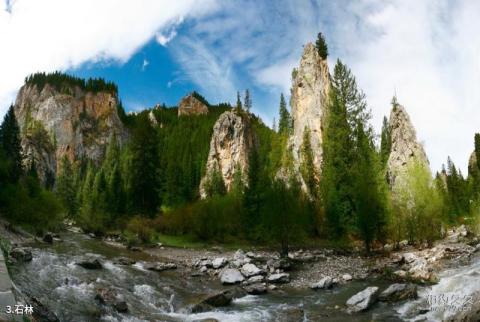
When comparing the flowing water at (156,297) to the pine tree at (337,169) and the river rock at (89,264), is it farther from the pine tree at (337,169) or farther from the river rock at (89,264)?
the pine tree at (337,169)

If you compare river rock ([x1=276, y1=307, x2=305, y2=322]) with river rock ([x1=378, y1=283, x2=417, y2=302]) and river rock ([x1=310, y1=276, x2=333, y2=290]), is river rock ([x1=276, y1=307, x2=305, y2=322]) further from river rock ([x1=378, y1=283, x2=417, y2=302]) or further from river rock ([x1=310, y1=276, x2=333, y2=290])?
river rock ([x1=310, y1=276, x2=333, y2=290])

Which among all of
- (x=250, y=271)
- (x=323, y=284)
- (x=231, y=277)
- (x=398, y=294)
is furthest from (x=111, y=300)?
(x=398, y=294)

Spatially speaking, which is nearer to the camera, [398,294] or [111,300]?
[111,300]

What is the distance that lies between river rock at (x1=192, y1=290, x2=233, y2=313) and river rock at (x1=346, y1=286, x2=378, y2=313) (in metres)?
5.99

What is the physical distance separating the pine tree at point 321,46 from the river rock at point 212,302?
79251 millimetres

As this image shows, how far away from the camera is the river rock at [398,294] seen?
20797 mm

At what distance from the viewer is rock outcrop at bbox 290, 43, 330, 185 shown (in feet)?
283

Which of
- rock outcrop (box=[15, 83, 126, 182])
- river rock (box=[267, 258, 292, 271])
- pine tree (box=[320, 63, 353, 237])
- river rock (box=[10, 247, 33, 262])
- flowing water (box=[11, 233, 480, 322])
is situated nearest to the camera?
flowing water (box=[11, 233, 480, 322])

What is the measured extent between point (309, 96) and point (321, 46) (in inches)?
467

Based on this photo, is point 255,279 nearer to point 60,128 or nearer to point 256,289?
point 256,289

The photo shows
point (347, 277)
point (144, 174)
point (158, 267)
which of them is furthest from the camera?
point (144, 174)

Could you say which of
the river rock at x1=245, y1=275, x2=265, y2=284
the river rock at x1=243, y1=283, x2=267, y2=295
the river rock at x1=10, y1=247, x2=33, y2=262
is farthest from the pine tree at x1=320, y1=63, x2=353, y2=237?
the river rock at x1=10, y1=247, x2=33, y2=262

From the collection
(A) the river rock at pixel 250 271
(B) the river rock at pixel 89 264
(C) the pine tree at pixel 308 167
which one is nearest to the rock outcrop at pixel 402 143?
(C) the pine tree at pixel 308 167

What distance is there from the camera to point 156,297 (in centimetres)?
2222
